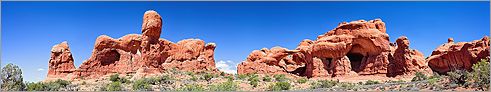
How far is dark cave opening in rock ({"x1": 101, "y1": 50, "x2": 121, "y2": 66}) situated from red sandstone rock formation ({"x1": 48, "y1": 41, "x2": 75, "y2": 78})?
2.32m

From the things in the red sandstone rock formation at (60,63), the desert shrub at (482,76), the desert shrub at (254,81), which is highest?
the red sandstone rock formation at (60,63)

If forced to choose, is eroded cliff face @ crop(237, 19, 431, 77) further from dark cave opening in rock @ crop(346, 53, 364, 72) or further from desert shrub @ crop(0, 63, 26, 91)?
desert shrub @ crop(0, 63, 26, 91)

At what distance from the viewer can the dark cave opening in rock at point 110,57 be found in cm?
3681

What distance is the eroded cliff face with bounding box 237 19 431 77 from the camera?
39531 millimetres

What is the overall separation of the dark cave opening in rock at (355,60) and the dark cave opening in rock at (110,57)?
20.6m

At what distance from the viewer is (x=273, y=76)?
38906mm

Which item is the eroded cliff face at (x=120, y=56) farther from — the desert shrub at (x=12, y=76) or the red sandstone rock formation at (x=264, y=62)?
the desert shrub at (x=12, y=76)

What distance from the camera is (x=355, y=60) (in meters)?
44.5

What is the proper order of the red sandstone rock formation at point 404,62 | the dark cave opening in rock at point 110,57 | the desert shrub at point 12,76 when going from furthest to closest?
the red sandstone rock formation at point 404,62 < the dark cave opening in rock at point 110,57 < the desert shrub at point 12,76

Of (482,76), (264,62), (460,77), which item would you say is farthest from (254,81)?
(482,76)

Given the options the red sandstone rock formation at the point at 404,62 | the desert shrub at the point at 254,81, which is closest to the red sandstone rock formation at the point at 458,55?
the red sandstone rock formation at the point at 404,62

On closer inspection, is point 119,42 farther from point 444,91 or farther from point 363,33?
point 444,91

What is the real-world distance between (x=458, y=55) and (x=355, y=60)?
10.0m

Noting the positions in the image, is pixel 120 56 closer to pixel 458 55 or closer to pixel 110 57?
pixel 110 57
